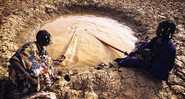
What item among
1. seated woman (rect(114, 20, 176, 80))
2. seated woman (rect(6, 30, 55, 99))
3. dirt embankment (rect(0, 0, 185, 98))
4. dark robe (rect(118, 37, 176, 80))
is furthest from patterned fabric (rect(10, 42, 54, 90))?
dark robe (rect(118, 37, 176, 80))

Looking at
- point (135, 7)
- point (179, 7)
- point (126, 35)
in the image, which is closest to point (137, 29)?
point (126, 35)

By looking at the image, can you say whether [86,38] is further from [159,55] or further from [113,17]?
[159,55]

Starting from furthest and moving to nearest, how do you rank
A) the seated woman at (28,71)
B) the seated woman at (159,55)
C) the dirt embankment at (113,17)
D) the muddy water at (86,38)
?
the muddy water at (86,38) → the dirt embankment at (113,17) → the seated woman at (159,55) → the seated woman at (28,71)

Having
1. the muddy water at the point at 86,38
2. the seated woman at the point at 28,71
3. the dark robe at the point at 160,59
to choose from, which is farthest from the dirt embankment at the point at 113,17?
the seated woman at the point at 28,71

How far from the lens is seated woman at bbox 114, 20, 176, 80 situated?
3.84 metres

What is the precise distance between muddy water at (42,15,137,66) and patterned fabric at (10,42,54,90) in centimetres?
104

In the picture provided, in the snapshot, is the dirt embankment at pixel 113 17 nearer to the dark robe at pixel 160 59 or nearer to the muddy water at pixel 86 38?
the dark robe at pixel 160 59

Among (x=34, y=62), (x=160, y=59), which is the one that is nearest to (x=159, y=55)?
(x=160, y=59)

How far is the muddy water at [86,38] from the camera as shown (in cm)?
512

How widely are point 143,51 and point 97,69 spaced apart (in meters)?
0.93

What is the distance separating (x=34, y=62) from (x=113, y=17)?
3599mm

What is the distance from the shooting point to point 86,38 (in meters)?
5.64

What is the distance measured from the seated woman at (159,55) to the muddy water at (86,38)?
913 millimetres

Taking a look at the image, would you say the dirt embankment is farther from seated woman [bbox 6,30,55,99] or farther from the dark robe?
seated woman [bbox 6,30,55,99]
